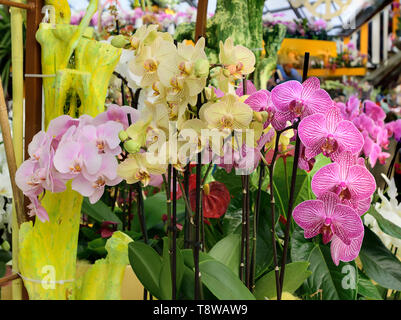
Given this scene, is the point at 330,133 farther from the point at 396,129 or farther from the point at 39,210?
the point at 396,129

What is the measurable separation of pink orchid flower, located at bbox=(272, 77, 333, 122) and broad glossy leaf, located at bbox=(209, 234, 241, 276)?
0.72 feet

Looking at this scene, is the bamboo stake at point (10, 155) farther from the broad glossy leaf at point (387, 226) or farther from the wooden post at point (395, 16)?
the wooden post at point (395, 16)

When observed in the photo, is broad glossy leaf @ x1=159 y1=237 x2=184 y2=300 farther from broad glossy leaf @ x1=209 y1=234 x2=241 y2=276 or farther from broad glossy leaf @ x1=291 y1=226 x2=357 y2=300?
broad glossy leaf @ x1=291 y1=226 x2=357 y2=300

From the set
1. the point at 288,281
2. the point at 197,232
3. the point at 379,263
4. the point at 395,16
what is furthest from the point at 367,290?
the point at 395,16

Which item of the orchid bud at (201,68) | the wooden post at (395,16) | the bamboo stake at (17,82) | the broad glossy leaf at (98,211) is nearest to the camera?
the orchid bud at (201,68)

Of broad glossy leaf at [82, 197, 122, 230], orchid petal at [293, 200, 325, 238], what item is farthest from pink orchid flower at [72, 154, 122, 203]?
broad glossy leaf at [82, 197, 122, 230]

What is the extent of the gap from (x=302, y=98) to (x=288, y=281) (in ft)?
0.81

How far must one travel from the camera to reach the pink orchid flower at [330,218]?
438 mm

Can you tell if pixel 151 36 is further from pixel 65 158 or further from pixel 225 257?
pixel 225 257

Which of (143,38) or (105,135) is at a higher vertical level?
(143,38)

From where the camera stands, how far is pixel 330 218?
1.46 feet

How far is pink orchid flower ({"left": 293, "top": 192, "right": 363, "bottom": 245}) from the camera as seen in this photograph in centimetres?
44

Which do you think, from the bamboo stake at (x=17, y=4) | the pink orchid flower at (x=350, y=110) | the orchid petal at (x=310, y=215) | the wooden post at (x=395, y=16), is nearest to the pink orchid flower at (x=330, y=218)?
the orchid petal at (x=310, y=215)

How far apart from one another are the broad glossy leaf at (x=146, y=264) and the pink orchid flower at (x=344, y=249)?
0.64 ft
